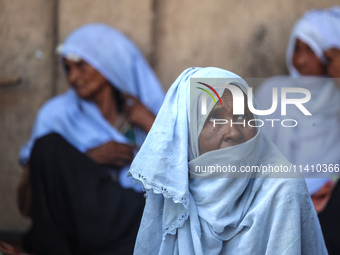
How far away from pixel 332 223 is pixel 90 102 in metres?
2.00

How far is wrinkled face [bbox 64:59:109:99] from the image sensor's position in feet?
14.6

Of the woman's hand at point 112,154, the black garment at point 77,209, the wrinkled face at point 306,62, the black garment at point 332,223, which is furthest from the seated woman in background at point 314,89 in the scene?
the black garment at point 77,209

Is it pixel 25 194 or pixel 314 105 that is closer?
pixel 25 194

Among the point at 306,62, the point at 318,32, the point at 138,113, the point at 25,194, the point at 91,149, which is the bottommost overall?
the point at 25,194

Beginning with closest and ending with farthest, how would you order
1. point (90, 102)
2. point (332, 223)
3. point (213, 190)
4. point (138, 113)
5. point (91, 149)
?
point (213, 190), point (332, 223), point (91, 149), point (138, 113), point (90, 102)

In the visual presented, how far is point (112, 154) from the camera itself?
163 inches

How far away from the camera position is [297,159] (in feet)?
14.3

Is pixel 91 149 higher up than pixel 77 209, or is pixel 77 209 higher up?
pixel 91 149

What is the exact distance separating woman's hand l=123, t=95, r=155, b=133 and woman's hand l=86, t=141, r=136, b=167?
0.78 feet

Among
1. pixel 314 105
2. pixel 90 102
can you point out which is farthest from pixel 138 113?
pixel 314 105

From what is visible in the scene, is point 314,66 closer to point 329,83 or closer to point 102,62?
point 329,83

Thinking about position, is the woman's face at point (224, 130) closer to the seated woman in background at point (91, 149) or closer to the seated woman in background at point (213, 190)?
the seated woman in background at point (213, 190)

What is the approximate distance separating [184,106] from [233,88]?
0.21 m

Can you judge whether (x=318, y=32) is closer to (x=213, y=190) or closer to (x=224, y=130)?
(x=224, y=130)
